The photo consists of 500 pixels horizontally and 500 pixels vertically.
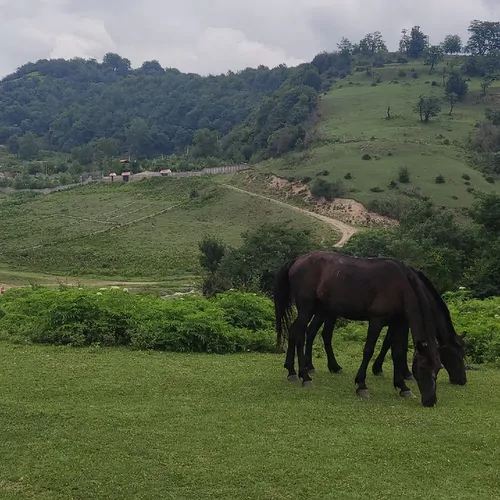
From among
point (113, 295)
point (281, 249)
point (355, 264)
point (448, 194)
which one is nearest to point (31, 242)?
point (281, 249)

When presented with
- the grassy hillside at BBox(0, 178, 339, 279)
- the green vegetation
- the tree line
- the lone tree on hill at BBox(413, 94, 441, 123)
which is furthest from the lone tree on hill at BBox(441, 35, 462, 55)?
the green vegetation

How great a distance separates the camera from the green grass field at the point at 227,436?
234 inches

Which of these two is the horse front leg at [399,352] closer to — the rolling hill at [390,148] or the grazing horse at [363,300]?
the grazing horse at [363,300]

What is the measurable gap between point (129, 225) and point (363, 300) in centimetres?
6178

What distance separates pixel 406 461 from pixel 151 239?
58426mm

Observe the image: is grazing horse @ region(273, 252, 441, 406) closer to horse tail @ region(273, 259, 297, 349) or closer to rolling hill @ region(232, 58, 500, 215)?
horse tail @ region(273, 259, 297, 349)

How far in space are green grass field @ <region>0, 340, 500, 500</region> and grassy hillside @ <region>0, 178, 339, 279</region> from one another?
4256 cm

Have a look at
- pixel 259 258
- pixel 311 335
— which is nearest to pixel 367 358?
pixel 311 335

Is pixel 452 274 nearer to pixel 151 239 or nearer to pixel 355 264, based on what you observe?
pixel 355 264

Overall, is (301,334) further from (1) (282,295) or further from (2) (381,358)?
(2) (381,358)

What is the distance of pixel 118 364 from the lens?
33.4ft

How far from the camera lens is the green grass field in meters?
5.94

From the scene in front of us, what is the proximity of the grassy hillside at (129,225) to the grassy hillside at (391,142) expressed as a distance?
11.4 meters

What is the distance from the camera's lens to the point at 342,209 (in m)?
68.0
